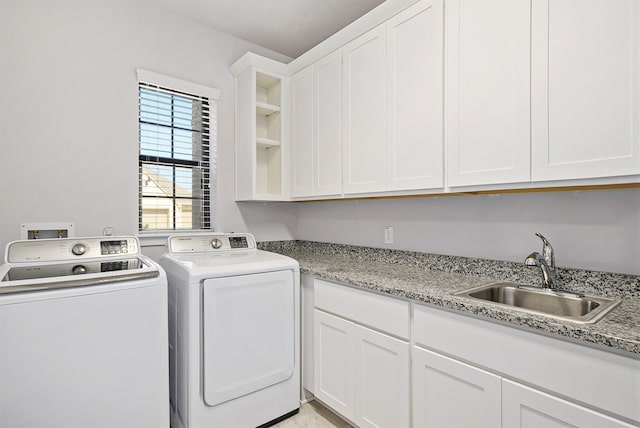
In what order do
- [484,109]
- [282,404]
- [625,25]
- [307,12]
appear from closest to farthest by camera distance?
[625,25], [484,109], [282,404], [307,12]

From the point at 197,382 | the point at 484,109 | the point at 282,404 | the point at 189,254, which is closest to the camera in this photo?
the point at 484,109

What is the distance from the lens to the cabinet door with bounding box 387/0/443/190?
5.54 feet

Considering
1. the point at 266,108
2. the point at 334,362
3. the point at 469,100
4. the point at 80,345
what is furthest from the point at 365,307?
the point at 266,108

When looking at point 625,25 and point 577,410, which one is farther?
point 625,25

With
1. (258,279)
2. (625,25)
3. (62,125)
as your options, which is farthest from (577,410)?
(62,125)

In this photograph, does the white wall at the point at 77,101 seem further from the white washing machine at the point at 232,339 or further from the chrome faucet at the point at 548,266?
the chrome faucet at the point at 548,266

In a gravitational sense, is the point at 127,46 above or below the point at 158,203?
above

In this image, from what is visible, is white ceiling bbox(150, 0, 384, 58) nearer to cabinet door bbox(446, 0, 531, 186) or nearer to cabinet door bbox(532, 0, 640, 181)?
cabinet door bbox(446, 0, 531, 186)

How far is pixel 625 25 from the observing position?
114 centimetres

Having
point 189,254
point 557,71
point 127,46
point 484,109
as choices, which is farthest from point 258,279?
point 127,46

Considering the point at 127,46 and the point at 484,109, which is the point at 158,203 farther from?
the point at 484,109

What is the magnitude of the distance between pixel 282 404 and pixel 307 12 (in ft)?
8.80

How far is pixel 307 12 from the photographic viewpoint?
7.91 feet

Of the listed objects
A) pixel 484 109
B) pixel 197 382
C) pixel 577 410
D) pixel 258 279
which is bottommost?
pixel 197 382
